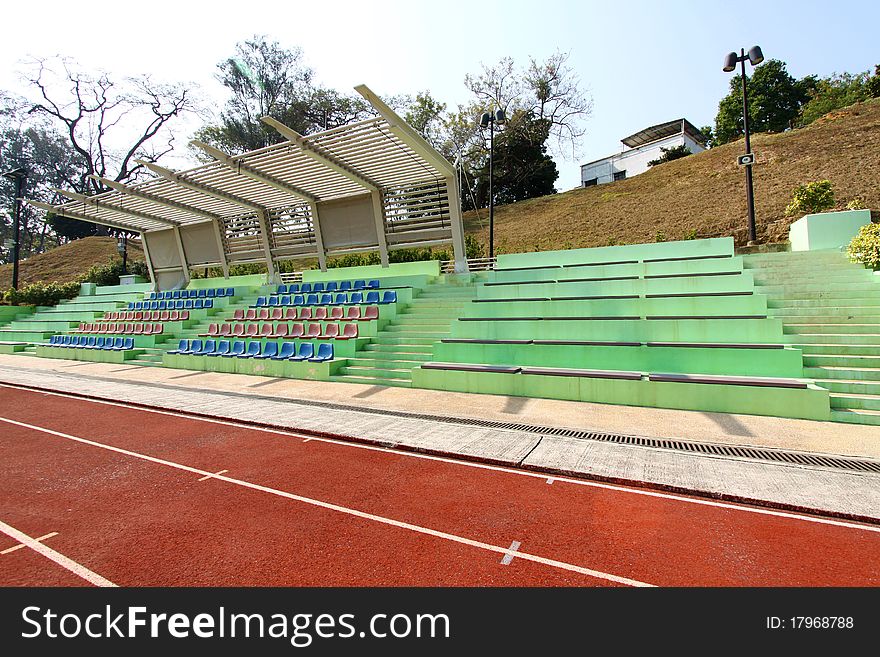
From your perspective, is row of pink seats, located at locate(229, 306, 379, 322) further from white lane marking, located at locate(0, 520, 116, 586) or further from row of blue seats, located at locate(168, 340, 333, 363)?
white lane marking, located at locate(0, 520, 116, 586)

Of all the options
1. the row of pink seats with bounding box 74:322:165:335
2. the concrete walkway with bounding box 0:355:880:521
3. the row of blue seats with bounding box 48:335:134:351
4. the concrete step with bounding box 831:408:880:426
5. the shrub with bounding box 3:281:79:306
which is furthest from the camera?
the shrub with bounding box 3:281:79:306

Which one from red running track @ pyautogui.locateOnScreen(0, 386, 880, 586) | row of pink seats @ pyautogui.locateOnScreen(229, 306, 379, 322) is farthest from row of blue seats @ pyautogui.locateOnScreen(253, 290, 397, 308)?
red running track @ pyautogui.locateOnScreen(0, 386, 880, 586)

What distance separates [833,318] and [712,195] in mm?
23059

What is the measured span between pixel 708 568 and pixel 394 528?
2.63 meters

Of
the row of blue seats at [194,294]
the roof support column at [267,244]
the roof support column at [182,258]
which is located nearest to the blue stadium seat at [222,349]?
the row of blue seats at [194,294]

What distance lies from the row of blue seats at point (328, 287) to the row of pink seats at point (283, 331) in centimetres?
Answer: 339

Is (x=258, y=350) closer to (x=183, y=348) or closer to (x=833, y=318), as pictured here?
(x=183, y=348)

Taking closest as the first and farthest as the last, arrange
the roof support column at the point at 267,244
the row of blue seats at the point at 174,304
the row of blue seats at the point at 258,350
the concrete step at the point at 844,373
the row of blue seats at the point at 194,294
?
the concrete step at the point at 844,373, the row of blue seats at the point at 258,350, the row of blue seats at the point at 174,304, the row of blue seats at the point at 194,294, the roof support column at the point at 267,244

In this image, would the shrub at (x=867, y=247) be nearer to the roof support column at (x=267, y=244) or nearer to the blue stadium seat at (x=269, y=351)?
the blue stadium seat at (x=269, y=351)

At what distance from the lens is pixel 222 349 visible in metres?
14.4

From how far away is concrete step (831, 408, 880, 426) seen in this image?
21.4 feet

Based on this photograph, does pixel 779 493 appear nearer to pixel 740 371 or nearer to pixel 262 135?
pixel 740 371

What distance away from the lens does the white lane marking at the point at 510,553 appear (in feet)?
10.9
